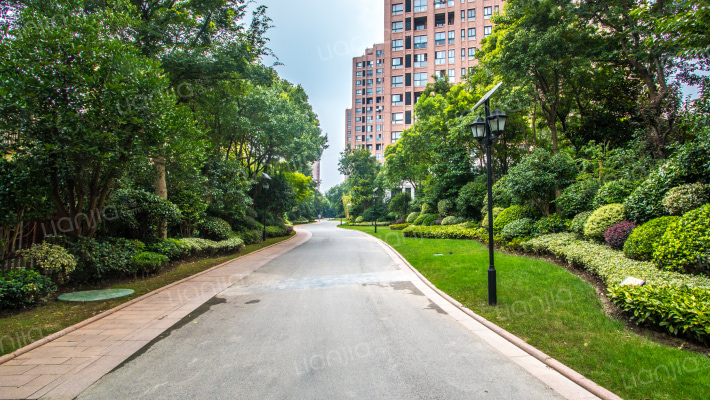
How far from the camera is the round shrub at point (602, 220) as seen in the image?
886cm

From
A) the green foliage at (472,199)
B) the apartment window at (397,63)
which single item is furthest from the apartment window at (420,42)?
the green foliage at (472,199)

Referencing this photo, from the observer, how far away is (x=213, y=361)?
161 inches

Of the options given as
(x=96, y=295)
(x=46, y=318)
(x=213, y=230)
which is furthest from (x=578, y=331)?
(x=213, y=230)

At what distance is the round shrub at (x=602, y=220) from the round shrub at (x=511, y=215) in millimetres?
4847

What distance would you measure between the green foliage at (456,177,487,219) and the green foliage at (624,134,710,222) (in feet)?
39.1

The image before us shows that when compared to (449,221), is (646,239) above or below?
above

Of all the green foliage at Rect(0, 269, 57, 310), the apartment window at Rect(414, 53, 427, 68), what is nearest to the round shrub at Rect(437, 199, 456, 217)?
the green foliage at Rect(0, 269, 57, 310)

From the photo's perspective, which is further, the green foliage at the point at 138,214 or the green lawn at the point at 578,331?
the green foliage at the point at 138,214

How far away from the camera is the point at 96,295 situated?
7.00 meters

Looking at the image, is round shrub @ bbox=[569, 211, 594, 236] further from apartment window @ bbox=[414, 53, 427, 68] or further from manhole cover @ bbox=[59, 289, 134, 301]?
apartment window @ bbox=[414, 53, 427, 68]

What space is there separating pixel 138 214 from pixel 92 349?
22.8 feet

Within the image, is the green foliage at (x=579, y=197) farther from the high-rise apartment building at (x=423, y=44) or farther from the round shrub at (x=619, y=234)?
the high-rise apartment building at (x=423, y=44)

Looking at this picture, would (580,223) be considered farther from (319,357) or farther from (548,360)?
(319,357)

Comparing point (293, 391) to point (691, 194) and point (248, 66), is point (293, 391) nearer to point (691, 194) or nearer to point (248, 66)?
point (691, 194)
